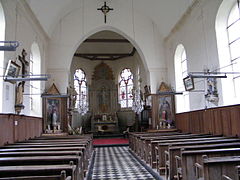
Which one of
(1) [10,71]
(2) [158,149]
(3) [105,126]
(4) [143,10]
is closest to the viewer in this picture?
(2) [158,149]

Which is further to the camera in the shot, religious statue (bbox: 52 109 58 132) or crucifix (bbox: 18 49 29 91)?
religious statue (bbox: 52 109 58 132)

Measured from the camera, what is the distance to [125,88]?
76.3 feet

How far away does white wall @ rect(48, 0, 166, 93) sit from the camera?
14.6 meters

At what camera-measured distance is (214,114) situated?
30.8 feet

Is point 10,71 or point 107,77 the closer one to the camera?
point 10,71

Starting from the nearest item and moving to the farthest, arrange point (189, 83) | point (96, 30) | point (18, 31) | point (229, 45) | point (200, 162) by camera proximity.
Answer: point (200, 162) < point (229, 45) < point (18, 31) < point (189, 83) < point (96, 30)

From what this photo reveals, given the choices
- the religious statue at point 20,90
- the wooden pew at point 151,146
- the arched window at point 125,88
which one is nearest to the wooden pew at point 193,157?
the wooden pew at point 151,146

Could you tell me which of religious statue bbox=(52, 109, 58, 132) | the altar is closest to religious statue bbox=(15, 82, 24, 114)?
religious statue bbox=(52, 109, 58, 132)

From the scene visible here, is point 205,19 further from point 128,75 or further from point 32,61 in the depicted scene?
point 128,75

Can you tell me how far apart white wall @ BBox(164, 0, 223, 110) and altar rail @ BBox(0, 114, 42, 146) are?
7956mm

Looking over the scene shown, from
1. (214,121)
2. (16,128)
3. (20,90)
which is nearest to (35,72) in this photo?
(20,90)

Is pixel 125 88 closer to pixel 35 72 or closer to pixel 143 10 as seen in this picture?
pixel 143 10

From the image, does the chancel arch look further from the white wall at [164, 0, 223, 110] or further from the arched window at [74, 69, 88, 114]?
the white wall at [164, 0, 223, 110]

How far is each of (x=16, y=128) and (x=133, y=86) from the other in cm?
1457
